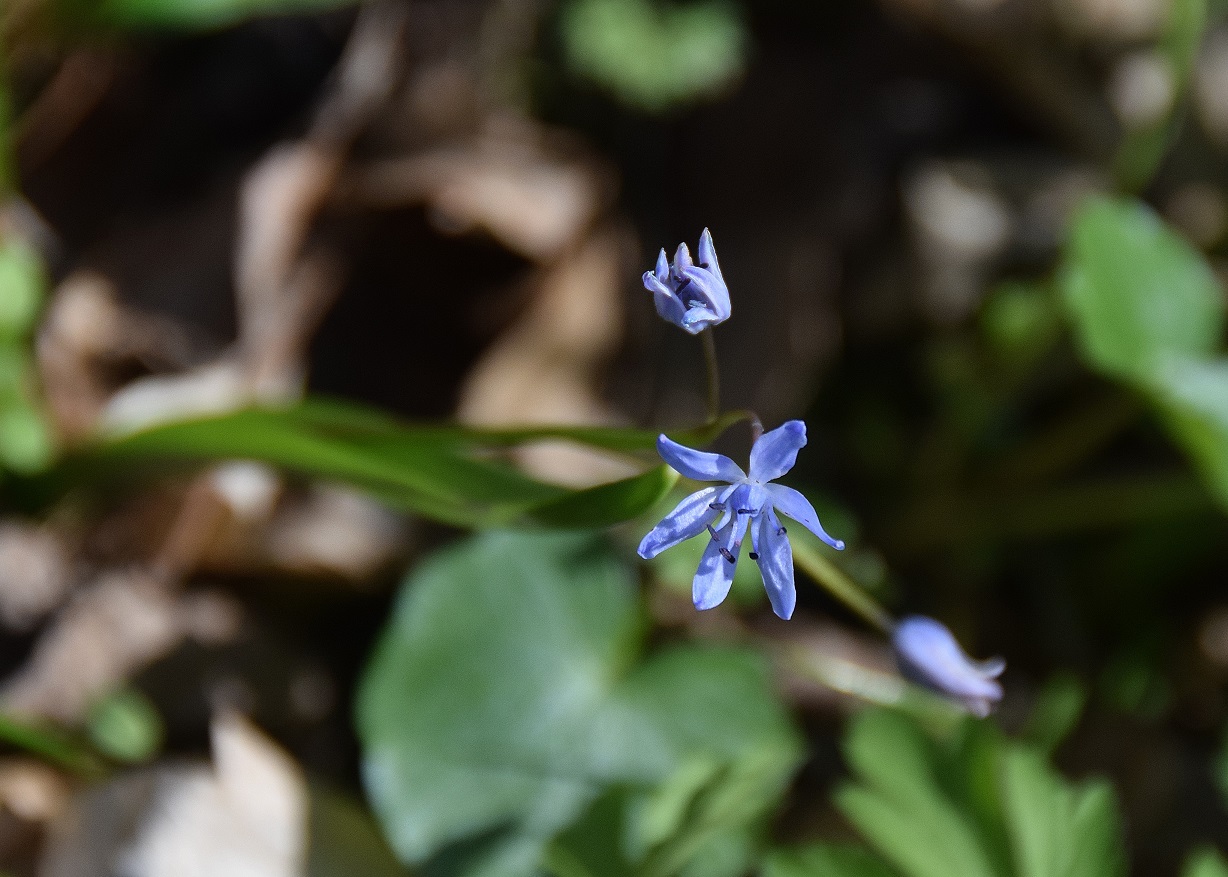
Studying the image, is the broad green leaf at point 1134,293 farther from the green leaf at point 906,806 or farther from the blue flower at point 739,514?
the blue flower at point 739,514

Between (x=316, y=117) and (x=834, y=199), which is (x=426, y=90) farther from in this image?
(x=834, y=199)

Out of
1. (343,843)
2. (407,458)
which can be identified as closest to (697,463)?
(407,458)

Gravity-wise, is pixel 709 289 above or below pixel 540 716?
above

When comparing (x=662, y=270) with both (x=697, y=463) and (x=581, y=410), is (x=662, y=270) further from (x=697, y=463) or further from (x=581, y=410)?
(x=581, y=410)

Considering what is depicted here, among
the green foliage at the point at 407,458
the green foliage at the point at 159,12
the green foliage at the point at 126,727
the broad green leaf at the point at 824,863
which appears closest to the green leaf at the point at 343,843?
the green foliage at the point at 126,727

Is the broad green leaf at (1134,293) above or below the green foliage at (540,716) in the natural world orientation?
above

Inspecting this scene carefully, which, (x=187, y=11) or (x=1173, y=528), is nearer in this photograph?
(x=187, y=11)

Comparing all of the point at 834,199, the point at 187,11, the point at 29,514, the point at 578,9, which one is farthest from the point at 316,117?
the point at 834,199
